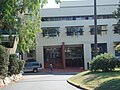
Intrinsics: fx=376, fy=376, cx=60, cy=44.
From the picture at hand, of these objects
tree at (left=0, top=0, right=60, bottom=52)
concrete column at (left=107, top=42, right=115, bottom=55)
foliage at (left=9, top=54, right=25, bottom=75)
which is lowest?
foliage at (left=9, top=54, right=25, bottom=75)

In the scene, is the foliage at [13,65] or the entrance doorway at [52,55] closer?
the foliage at [13,65]

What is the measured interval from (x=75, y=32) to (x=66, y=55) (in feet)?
19.3

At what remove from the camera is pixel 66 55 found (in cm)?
7162

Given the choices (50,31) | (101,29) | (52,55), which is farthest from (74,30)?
(52,55)

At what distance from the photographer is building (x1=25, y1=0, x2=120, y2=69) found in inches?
2662

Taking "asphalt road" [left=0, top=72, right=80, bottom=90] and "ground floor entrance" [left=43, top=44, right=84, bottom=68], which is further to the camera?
"ground floor entrance" [left=43, top=44, right=84, bottom=68]

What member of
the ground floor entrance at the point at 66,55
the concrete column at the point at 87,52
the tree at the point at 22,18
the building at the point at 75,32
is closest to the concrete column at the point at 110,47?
the building at the point at 75,32

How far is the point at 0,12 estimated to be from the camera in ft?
81.8

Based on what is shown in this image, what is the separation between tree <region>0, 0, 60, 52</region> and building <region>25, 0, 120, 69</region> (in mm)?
35625

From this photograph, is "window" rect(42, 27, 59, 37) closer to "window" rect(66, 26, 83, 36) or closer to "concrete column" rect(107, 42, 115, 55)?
"window" rect(66, 26, 83, 36)

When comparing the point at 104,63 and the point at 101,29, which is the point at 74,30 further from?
the point at 104,63

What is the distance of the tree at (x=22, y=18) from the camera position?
24875mm

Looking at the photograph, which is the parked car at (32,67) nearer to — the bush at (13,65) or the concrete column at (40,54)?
the concrete column at (40,54)

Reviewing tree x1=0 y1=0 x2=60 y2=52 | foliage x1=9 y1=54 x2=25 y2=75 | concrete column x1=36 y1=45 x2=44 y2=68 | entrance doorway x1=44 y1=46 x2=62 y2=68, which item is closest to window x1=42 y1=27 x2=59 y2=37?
concrete column x1=36 y1=45 x2=44 y2=68
